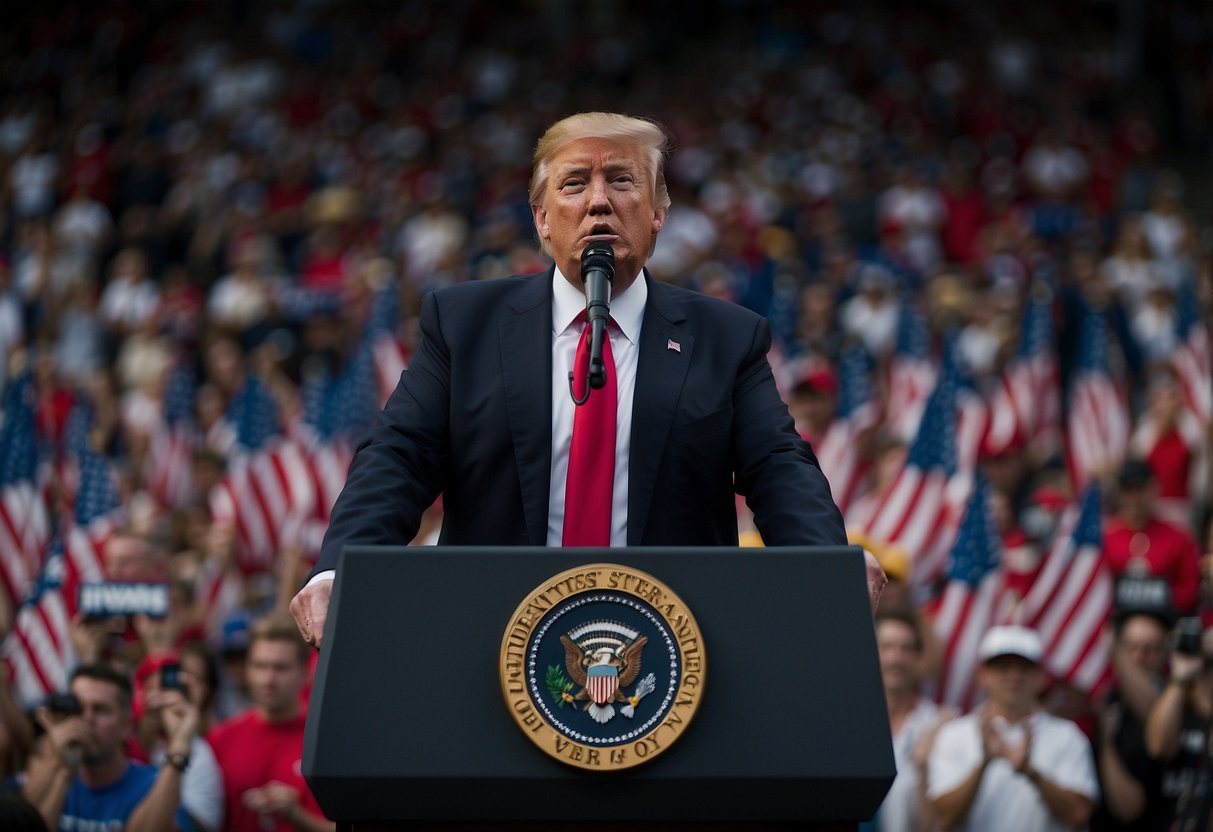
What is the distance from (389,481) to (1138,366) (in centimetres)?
1176

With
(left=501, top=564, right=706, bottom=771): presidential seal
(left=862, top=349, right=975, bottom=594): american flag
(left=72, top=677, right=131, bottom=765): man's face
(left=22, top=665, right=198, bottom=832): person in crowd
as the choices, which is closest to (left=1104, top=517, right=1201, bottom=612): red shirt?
(left=862, top=349, right=975, bottom=594): american flag

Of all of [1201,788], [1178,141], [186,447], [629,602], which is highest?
[629,602]

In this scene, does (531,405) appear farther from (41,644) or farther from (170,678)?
(41,644)

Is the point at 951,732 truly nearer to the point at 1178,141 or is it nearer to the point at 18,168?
the point at 18,168

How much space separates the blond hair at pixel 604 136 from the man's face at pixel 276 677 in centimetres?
311

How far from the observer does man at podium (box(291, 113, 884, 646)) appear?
356 cm

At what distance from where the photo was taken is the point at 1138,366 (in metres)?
14.4

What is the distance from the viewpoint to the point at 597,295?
3408mm

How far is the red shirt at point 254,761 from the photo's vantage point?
20.8ft

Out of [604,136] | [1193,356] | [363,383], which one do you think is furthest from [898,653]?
[1193,356]

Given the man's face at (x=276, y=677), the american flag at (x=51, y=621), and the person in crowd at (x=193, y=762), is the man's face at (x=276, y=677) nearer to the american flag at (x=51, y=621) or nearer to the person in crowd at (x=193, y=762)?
the person in crowd at (x=193, y=762)

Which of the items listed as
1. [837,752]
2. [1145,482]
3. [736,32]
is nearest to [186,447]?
[1145,482]

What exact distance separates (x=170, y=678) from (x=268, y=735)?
0.43 metres

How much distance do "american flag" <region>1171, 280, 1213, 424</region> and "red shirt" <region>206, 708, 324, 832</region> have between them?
307 inches
